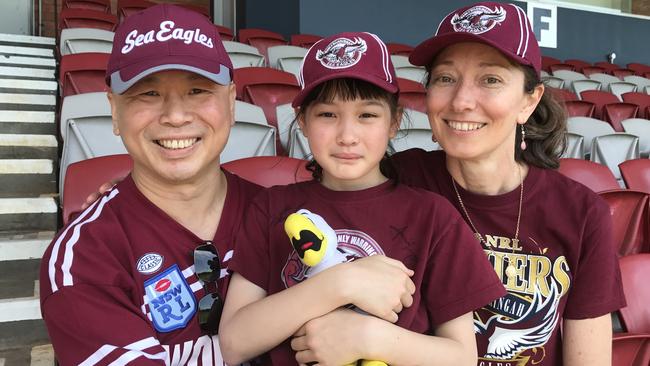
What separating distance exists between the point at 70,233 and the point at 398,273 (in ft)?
2.17

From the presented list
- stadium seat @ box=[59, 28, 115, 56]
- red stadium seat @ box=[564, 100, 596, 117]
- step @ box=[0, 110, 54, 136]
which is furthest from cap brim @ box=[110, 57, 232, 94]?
red stadium seat @ box=[564, 100, 596, 117]

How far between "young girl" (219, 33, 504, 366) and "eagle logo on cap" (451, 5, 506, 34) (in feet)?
0.64

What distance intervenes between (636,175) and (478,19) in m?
2.00

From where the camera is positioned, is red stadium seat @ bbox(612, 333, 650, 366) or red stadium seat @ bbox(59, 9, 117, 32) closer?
red stadium seat @ bbox(612, 333, 650, 366)

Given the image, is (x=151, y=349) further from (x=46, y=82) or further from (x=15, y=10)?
(x=15, y=10)

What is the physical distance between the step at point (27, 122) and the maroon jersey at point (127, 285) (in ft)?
9.40

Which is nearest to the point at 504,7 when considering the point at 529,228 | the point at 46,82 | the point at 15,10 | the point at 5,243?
the point at 529,228

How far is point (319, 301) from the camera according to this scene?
978mm

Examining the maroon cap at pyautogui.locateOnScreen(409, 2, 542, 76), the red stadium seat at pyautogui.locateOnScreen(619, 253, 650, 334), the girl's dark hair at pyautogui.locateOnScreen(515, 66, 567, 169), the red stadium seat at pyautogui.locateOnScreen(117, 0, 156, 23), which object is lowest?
the red stadium seat at pyautogui.locateOnScreen(619, 253, 650, 334)

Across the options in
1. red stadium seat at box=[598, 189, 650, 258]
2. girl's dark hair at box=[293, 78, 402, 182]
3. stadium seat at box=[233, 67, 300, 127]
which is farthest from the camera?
stadium seat at box=[233, 67, 300, 127]

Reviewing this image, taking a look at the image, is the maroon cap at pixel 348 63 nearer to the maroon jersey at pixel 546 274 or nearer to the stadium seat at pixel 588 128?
the maroon jersey at pixel 546 274

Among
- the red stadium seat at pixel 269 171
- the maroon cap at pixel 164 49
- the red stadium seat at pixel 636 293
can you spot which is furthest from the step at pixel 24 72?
the red stadium seat at pixel 636 293

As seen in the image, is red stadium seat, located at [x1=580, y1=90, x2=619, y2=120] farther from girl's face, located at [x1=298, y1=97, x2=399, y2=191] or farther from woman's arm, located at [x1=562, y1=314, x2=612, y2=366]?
A: girl's face, located at [x1=298, y1=97, x2=399, y2=191]

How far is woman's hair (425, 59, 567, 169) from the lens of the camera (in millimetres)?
1427
